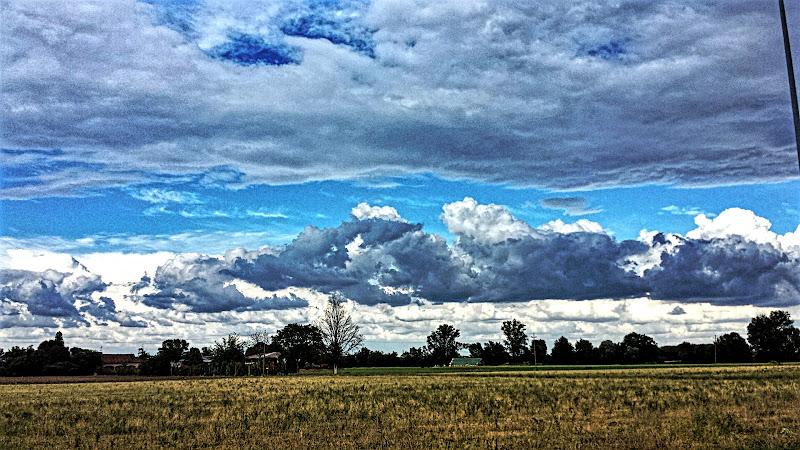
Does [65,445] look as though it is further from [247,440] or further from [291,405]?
[291,405]

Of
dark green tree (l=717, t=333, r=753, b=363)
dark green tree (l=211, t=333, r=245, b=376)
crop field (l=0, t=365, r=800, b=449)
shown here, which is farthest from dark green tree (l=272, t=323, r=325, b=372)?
crop field (l=0, t=365, r=800, b=449)

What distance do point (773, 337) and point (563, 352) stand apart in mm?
51495

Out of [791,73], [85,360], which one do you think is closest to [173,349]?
[85,360]

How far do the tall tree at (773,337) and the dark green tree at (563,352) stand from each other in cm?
4337

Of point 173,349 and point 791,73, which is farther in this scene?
point 173,349

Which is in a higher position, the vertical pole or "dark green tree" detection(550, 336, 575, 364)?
the vertical pole

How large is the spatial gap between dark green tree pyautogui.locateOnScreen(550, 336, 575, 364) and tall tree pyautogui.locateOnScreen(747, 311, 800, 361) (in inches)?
1707

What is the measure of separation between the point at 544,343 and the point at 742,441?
583ft

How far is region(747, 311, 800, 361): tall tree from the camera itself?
172750mm

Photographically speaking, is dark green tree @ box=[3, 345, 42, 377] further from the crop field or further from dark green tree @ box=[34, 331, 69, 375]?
the crop field

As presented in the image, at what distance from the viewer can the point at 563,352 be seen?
181875 millimetres

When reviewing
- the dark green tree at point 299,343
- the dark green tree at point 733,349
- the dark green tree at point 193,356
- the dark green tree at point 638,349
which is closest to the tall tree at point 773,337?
the dark green tree at point 733,349

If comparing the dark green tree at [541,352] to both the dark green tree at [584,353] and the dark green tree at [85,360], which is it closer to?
the dark green tree at [584,353]

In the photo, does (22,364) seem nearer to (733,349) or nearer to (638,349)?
(638,349)
